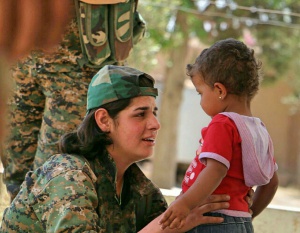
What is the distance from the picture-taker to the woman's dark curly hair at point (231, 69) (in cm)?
209

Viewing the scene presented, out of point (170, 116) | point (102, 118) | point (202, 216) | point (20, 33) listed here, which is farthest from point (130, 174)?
point (170, 116)

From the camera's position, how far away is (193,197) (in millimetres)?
1907

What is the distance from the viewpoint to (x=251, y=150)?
204cm

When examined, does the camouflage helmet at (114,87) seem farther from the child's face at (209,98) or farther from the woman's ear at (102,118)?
the child's face at (209,98)

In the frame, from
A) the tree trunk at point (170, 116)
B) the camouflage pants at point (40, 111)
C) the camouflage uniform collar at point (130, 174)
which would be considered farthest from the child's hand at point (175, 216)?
the tree trunk at point (170, 116)

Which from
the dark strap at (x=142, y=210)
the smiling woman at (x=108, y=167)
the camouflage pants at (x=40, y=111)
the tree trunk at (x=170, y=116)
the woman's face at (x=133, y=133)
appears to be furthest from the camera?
the tree trunk at (x=170, y=116)

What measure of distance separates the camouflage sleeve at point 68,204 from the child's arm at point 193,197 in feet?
0.71

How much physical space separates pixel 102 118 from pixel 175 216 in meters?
0.45

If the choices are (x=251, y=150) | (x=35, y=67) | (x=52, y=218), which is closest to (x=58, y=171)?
(x=52, y=218)

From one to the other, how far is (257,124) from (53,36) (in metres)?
1.41

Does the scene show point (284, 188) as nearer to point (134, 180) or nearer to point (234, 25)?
point (234, 25)

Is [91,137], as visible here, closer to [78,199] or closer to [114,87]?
[114,87]

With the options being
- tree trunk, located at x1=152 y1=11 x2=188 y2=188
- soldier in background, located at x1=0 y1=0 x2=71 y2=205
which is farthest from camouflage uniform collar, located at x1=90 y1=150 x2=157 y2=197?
tree trunk, located at x1=152 y1=11 x2=188 y2=188

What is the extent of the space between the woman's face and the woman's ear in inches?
0.9
